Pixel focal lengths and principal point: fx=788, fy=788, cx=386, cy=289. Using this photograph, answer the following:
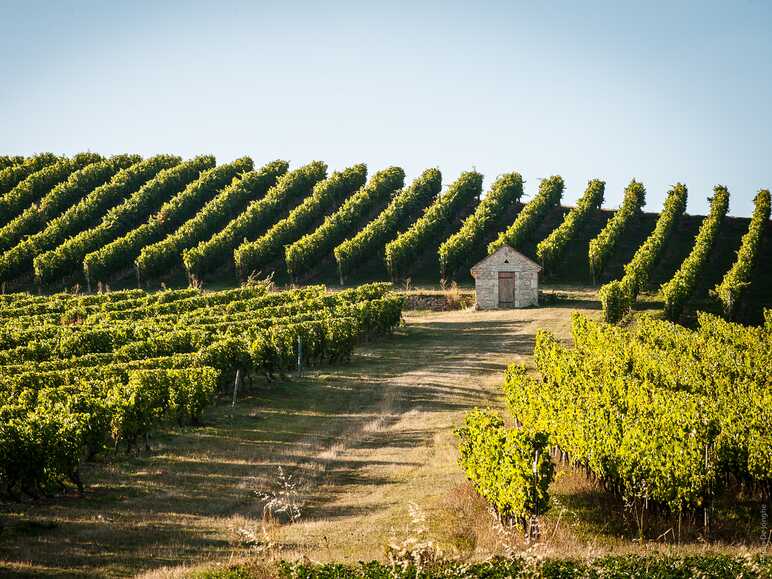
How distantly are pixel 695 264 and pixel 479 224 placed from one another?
1747cm

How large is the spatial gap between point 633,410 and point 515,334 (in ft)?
70.0

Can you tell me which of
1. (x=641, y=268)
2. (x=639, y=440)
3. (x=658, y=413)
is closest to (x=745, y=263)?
(x=641, y=268)

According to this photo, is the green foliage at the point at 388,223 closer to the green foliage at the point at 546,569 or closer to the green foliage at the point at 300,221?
the green foliage at the point at 300,221

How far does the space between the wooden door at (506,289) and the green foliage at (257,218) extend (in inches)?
891

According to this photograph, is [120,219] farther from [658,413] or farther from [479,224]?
[658,413]

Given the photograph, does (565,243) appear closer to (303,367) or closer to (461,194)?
(461,194)

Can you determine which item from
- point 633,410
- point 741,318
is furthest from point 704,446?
point 741,318

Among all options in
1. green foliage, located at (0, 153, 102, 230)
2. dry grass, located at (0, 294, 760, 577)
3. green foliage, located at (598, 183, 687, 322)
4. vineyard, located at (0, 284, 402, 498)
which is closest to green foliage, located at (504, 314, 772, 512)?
dry grass, located at (0, 294, 760, 577)

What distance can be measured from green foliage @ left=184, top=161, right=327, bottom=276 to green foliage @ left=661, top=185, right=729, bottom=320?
32.9m

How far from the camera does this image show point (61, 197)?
7231 centimetres

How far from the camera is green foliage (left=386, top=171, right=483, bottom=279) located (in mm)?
59525

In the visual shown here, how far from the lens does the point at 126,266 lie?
6197 cm

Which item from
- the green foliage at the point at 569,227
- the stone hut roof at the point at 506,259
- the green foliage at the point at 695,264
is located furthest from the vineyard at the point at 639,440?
the green foliage at the point at 569,227

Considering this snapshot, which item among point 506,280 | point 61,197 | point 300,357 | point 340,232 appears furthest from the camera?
point 61,197
